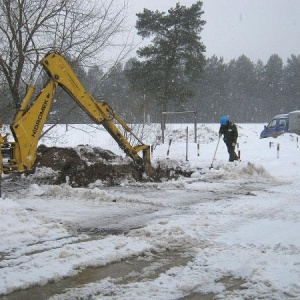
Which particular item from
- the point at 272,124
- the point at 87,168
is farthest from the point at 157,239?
the point at 272,124

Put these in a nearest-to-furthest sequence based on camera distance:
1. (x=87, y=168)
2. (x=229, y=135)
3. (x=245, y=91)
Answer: (x=87, y=168), (x=229, y=135), (x=245, y=91)

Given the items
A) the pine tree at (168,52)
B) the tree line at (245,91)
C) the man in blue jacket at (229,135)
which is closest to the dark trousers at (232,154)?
the man in blue jacket at (229,135)

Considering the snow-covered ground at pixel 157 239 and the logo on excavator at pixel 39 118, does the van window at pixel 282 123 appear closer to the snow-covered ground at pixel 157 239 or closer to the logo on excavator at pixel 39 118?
the snow-covered ground at pixel 157 239

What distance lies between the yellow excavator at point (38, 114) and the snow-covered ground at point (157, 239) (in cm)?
74

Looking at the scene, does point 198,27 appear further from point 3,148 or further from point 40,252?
point 40,252

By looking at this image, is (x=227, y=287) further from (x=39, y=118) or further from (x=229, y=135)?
(x=229, y=135)

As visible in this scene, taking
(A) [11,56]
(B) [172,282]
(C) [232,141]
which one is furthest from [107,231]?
(C) [232,141]

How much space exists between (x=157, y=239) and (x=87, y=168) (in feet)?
21.6

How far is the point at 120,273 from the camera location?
16.8 ft

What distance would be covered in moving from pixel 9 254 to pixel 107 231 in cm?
171

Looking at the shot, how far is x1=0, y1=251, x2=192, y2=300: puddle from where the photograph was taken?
4492mm

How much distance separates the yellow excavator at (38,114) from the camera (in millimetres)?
10727

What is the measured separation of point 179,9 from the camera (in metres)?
36.6

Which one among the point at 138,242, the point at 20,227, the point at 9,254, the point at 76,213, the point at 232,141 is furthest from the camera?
the point at 232,141
